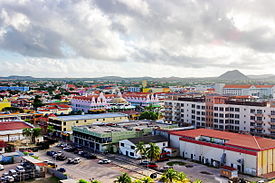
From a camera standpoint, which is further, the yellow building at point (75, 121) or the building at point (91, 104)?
the building at point (91, 104)

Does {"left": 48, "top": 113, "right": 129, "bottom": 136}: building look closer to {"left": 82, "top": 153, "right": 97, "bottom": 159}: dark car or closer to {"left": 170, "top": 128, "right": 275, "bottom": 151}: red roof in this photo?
{"left": 82, "top": 153, "right": 97, "bottom": 159}: dark car

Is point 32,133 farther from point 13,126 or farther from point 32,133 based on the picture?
point 13,126

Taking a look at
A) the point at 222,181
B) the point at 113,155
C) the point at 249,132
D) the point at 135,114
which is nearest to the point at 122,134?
the point at 113,155

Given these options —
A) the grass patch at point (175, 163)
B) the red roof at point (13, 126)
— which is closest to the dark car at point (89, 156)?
the grass patch at point (175, 163)

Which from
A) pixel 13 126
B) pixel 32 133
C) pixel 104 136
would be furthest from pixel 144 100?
pixel 104 136

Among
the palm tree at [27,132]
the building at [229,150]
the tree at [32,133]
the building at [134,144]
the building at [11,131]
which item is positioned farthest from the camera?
the building at [11,131]

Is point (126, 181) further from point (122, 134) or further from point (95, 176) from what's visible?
point (122, 134)

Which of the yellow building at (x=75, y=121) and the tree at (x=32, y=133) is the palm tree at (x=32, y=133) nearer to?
the tree at (x=32, y=133)
